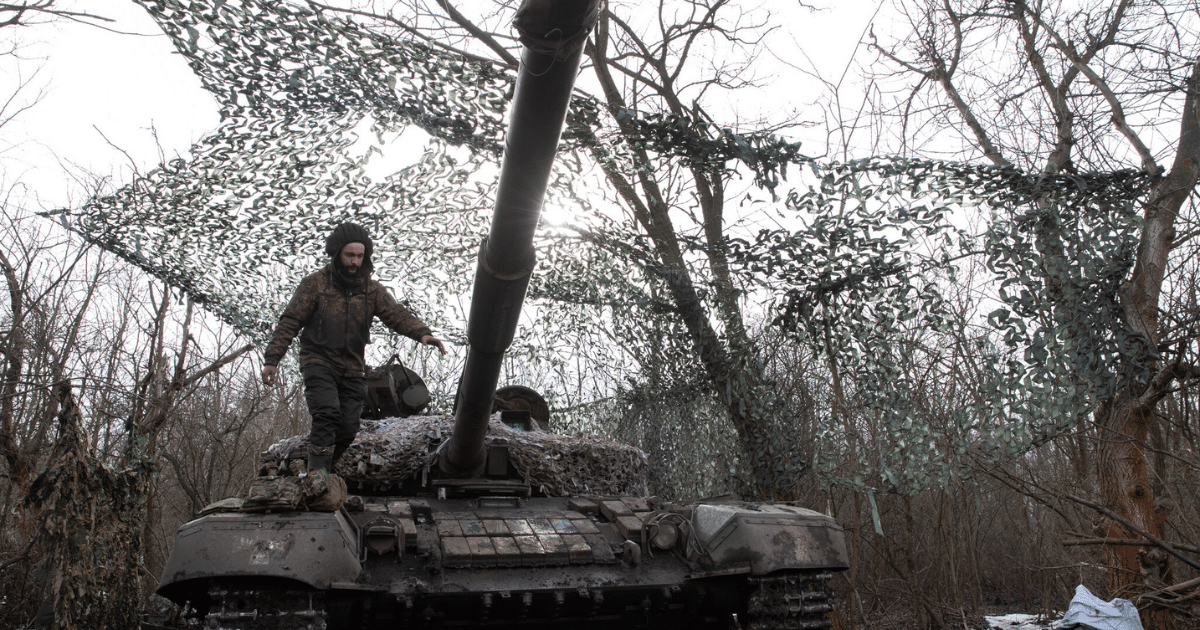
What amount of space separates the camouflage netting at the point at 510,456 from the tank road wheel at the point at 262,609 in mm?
1826

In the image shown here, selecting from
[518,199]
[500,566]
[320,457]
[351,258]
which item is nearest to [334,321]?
[351,258]

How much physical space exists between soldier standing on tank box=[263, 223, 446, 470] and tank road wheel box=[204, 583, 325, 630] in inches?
54.3

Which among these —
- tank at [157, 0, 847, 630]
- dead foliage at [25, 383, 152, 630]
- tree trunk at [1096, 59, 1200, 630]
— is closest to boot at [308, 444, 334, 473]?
tank at [157, 0, 847, 630]

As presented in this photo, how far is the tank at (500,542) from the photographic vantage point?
4059mm

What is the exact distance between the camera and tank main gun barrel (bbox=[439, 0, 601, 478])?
2680 mm

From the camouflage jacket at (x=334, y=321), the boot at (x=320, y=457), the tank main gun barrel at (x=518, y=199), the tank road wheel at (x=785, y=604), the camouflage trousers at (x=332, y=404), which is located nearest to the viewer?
the tank main gun barrel at (x=518, y=199)

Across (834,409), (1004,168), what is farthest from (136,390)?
(1004,168)

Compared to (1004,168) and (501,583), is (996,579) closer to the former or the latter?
(1004,168)

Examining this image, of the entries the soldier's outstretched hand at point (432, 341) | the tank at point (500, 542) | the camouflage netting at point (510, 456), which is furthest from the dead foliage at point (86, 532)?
the soldier's outstretched hand at point (432, 341)

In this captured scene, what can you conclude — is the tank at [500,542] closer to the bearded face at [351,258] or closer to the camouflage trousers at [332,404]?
the camouflage trousers at [332,404]

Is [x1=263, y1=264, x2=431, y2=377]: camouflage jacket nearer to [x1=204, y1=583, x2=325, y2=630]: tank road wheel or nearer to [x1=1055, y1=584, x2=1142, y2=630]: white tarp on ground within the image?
[x1=204, y1=583, x2=325, y2=630]: tank road wheel

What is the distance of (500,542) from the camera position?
16.2 feet

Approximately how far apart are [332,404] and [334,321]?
0.61m

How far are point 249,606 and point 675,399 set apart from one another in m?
6.80
